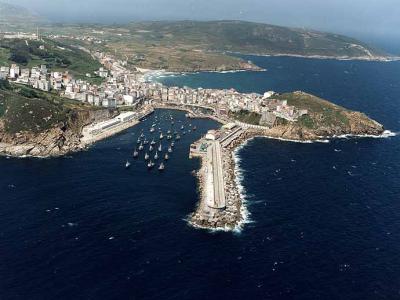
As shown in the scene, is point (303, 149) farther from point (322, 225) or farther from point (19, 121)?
point (19, 121)

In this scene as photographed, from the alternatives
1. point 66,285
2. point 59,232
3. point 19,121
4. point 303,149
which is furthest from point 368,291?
point 19,121

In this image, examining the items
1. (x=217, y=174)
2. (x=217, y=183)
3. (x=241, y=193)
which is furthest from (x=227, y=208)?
(x=217, y=174)

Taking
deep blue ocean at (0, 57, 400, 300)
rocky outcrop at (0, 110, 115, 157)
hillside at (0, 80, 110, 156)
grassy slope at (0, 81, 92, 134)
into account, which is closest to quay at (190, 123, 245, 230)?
deep blue ocean at (0, 57, 400, 300)

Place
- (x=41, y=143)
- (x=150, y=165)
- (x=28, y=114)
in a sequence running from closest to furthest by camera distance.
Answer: (x=150, y=165), (x=41, y=143), (x=28, y=114)

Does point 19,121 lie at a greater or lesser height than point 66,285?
greater

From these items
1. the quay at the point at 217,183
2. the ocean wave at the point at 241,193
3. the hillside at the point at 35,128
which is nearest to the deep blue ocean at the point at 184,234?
the ocean wave at the point at 241,193

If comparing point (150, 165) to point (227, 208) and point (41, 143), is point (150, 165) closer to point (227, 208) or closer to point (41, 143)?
point (227, 208)

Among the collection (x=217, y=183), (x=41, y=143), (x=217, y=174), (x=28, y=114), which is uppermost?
(x=28, y=114)

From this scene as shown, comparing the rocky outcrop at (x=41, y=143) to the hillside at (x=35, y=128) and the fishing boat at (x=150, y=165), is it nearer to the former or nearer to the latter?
the hillside at (x=35, y=128)

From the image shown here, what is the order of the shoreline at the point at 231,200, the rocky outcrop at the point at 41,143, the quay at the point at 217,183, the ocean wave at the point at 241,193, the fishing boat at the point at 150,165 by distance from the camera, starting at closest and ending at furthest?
the shoreline at the point at 231,200 → the ocean wave at the point at 241,193 → the quay at the point at 217,183 → the fishing boat at the point at 150,165 → the rocky outcrop at the point at 41,143
